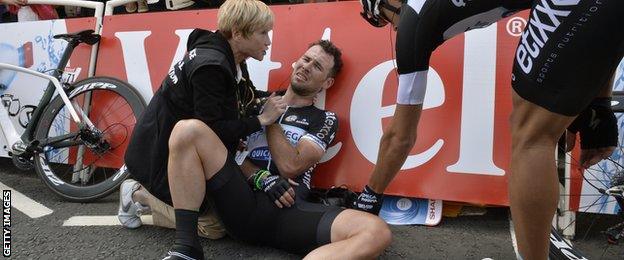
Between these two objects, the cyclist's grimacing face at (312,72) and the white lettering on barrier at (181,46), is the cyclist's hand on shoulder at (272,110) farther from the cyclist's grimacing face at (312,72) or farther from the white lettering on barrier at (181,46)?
the white lettering on barrier at (181,46)

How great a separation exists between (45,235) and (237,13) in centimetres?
153

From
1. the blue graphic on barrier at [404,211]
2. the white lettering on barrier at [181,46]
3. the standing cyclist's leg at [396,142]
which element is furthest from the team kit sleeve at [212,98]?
the white lettering on barrier at [181,46]

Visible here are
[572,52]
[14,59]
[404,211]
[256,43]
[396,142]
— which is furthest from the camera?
[14,59]

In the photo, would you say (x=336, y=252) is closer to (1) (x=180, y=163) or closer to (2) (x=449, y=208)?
(1) (x=180, y=163)

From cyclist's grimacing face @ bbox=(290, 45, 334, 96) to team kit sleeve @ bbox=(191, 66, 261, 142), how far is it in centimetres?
58

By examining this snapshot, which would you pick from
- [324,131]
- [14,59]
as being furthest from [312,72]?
[14,59]

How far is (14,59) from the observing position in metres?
3.67

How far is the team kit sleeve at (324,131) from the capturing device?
8.11ft

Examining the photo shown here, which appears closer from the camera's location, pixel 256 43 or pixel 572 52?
pixel 572 52

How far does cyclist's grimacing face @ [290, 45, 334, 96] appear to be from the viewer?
2.57 meters

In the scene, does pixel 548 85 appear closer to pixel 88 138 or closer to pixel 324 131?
pixel 324 131

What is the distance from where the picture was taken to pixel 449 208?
100 inches

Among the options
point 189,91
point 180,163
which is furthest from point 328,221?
point 189,91

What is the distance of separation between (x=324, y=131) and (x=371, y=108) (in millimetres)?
323
